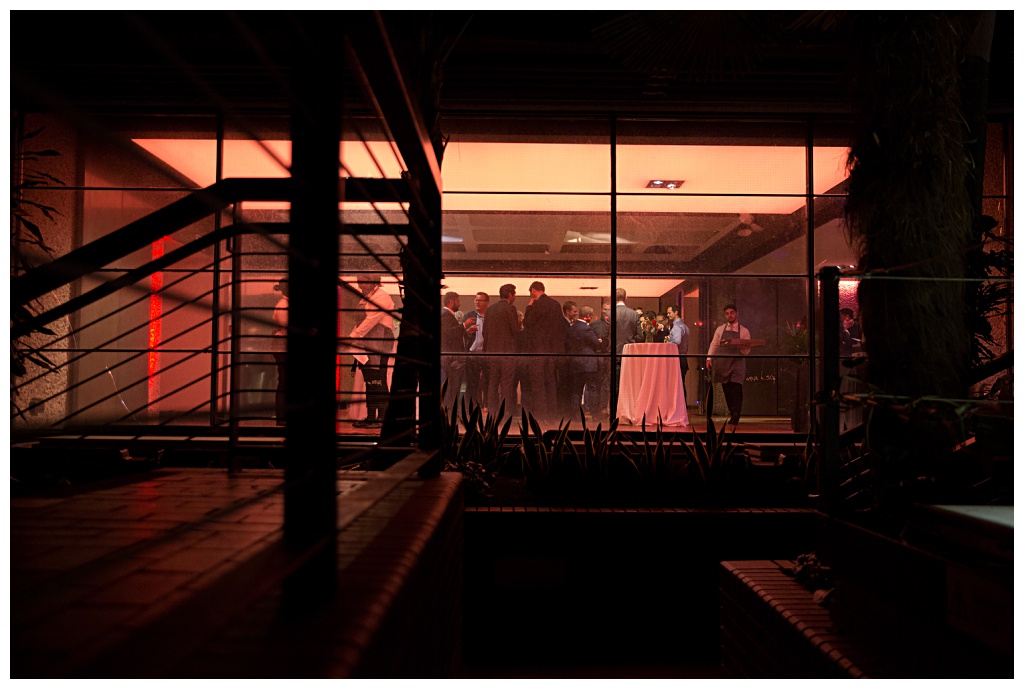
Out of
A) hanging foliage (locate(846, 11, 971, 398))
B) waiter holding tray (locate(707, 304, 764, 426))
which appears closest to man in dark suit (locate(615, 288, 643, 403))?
waiter holding tray (locate(707, 304, 764, 426))

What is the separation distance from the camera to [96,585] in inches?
47.7

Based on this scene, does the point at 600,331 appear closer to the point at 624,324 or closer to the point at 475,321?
the point at 624,324

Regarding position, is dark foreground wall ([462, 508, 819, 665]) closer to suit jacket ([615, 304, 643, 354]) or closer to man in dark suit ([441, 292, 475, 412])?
man in dark suit ([441, 292, 475, 412])

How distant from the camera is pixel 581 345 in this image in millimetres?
7738

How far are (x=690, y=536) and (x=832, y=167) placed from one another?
5508mm

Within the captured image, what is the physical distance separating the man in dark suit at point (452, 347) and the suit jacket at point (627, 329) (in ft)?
5.27

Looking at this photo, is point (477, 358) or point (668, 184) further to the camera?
point (668, 184)

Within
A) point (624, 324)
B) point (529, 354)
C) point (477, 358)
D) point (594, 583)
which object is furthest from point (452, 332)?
point (594, 583)

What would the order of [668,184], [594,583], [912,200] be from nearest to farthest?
[912,200]
[594,583]
[668,184]

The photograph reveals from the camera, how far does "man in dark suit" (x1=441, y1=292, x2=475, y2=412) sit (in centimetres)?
767

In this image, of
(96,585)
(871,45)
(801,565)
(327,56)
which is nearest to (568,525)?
(801,565)

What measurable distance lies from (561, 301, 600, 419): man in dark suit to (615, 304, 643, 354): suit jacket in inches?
9.3

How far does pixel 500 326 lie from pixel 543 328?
1.47ft

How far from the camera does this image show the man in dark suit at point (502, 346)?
771cm
